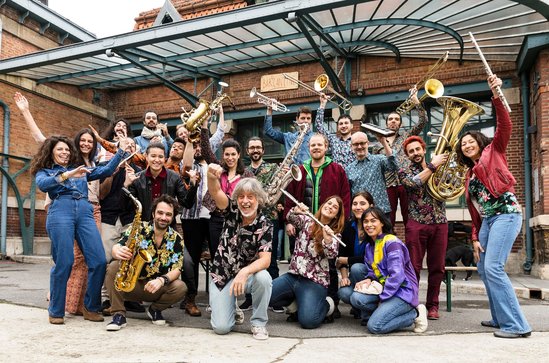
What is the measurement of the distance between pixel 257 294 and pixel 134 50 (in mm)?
7418

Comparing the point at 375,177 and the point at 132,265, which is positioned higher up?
the point at 375,177

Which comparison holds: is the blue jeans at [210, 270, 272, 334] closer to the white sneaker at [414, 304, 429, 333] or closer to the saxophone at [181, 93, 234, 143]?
the white sneaker at [414, 304, 429, 333]

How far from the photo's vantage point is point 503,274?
3.99m

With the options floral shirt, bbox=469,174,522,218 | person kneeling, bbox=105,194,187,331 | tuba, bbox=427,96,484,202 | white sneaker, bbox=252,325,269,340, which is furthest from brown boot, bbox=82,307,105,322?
floral shirt, bbox=469,174,522,218

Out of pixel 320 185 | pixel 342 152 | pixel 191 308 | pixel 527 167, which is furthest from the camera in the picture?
pixel 527 167

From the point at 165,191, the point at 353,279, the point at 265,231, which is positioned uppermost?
the point at 165,191

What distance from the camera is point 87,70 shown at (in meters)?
11.4

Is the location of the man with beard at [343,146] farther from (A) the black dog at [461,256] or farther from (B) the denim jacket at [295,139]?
(A) the black dog at [461,256]

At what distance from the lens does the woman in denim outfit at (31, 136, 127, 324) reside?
411 centimetres

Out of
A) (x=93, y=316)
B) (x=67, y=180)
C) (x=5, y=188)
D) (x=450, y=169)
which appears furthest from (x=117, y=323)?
(x=5, y=188)

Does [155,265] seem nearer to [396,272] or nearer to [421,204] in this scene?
[396,272]

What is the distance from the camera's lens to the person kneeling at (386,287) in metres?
4.09

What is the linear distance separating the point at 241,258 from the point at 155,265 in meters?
0.78

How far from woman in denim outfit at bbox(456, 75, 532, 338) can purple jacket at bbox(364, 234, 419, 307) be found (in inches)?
24.7
